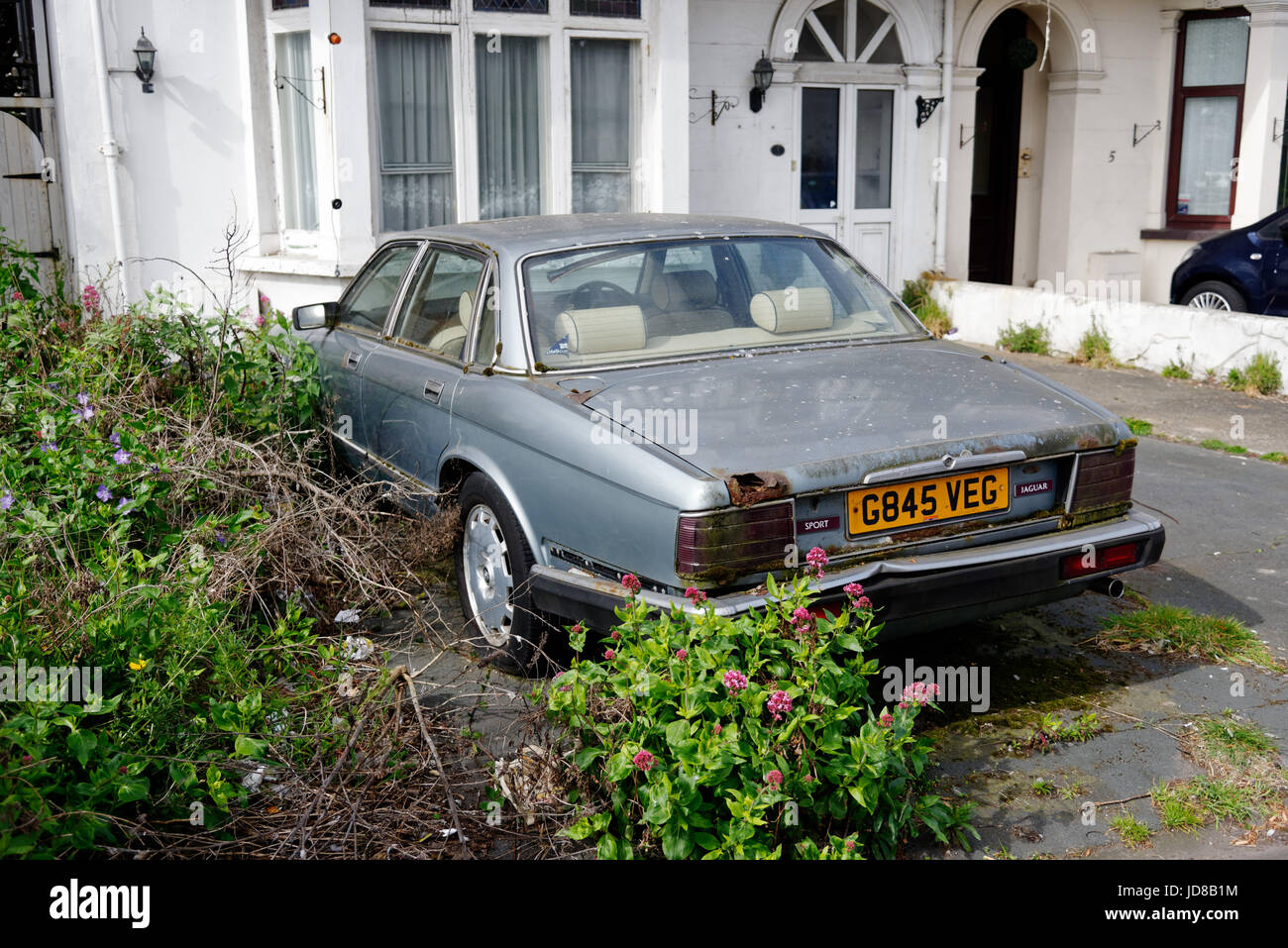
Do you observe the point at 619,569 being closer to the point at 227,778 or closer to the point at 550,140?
the point at 227,778

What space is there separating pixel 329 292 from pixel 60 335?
3311 millimetres

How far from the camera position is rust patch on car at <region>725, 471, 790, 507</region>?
3.67 meters

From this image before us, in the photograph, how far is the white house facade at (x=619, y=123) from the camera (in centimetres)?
993

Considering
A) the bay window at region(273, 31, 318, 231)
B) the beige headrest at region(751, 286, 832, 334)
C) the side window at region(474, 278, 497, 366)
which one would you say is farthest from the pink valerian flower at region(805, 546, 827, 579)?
the bay window at region(273, 31, 318, 231)

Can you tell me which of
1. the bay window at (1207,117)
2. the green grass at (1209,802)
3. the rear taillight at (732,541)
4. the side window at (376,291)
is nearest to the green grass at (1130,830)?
the green grass at (1209,802)

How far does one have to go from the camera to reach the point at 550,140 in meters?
10.8

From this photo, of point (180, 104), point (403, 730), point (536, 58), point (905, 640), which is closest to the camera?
point (403, 730)

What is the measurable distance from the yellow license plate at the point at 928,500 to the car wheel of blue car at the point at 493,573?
3.95 ft

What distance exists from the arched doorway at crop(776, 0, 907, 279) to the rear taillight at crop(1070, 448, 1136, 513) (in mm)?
8321

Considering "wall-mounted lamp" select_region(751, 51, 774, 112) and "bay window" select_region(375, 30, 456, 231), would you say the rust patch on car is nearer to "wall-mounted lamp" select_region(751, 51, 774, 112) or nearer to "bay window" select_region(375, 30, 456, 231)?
"bay window" select_region(375, 30, 456, 231)

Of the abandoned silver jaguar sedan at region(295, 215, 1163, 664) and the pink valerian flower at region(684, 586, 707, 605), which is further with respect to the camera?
the abandoned silver jaguar sedan at region(295, 215, 1163, 664)

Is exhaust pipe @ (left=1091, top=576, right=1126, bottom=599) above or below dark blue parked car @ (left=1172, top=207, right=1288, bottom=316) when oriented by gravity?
below

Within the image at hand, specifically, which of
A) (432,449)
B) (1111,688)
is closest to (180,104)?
(432,449)

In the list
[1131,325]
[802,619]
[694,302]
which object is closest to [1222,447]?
[1131,325]
